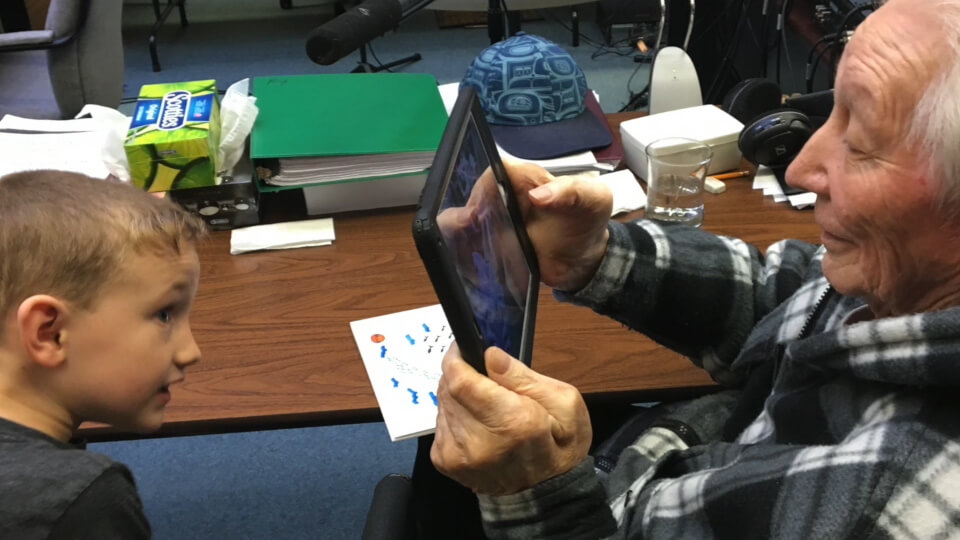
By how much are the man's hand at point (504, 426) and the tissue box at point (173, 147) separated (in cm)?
66

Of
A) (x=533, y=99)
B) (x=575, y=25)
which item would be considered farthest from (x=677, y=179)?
(x=575, y=25)

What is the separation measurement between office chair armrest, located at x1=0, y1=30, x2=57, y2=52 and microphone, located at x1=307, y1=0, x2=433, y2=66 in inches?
60.2

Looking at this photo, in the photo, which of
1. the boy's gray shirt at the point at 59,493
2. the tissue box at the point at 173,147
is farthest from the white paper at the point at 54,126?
the boy's gray shirt at the point at 59,493

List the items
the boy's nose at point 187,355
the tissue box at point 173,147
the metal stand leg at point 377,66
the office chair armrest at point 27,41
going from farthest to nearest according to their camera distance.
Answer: the metal stand leg at point 377,66, the office chair armrest at point 27,41, the tissue box at point 173,147, the boy's nose at point 187,355

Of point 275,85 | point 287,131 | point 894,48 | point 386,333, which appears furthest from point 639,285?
point 275,85

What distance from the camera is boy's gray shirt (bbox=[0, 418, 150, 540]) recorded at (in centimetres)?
74

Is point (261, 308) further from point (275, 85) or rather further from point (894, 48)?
point (894, 48)

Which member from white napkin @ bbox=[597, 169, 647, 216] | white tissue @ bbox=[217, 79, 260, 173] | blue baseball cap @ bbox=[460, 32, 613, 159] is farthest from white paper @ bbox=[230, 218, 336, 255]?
white napkin @ bbox=[597, 169, 647, 216]

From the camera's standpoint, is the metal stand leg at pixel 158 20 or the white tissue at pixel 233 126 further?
the metal stand leg at pixel 158 20

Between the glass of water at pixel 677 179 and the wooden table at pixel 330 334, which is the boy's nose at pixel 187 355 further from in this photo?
the glass of water at pixel 677 179

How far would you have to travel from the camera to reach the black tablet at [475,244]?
67 cm

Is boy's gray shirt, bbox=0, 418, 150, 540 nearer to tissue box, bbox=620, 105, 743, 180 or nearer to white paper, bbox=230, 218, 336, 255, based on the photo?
white paper, bbox=230, 218, 336, 255

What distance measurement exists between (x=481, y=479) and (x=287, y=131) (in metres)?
0.76

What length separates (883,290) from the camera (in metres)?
0.82
